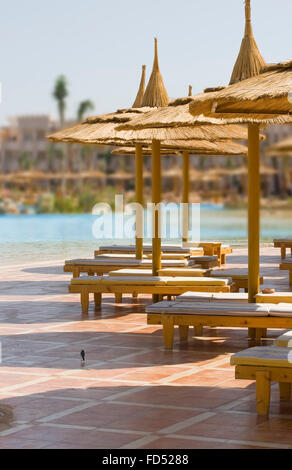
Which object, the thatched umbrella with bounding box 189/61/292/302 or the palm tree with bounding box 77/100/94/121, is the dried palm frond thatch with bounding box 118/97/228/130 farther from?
the palm tree with bounding box 77/100/94/121

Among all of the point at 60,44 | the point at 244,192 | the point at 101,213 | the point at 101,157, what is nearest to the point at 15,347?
the point at 101,213

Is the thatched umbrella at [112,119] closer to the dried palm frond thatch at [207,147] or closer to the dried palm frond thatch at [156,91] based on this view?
the dried palm frond thatch at [156,91]

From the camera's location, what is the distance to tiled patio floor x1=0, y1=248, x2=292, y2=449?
4812 mm

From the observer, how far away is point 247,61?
770 centimetres

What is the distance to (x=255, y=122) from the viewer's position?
783 centimetres

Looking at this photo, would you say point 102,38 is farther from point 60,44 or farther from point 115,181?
point 115,181

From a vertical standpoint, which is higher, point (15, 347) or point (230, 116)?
point (230, 116)

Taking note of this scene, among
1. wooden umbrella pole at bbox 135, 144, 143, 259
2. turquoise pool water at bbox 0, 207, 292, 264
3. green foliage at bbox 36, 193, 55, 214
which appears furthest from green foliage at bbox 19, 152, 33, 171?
wooden umbrella pole at bbox 135, 144, 143, 259

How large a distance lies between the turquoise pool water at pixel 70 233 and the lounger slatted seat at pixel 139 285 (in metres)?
7.77

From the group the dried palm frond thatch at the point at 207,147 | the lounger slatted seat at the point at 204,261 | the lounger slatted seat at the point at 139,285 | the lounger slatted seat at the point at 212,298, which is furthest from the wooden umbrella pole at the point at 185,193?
the lounger slatted seat at the point at 212,298

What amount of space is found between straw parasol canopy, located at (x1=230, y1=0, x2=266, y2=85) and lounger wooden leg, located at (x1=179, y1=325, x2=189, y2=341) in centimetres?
206

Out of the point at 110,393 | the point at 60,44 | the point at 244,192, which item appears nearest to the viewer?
the point at 110,393

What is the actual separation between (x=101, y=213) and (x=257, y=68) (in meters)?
42.1

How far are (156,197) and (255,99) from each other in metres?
3.98
